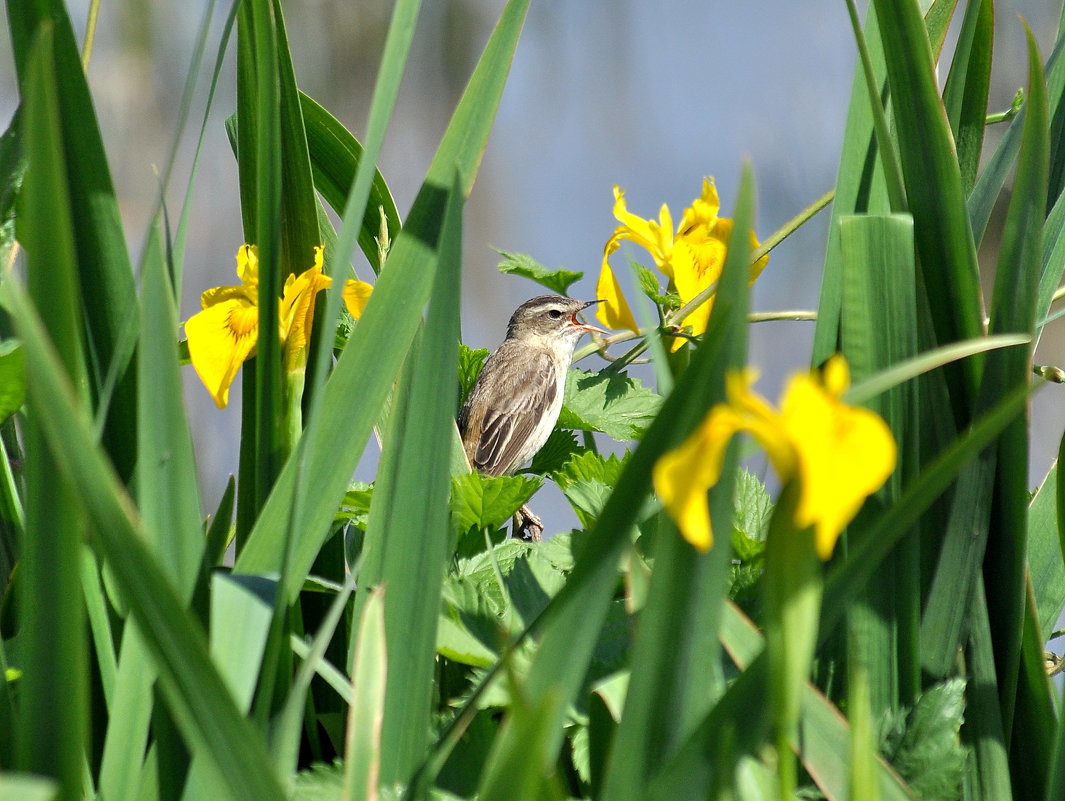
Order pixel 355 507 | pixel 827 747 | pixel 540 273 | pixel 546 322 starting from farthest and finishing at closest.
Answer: pixel 546 322, pixel 540 273, pixel 355 507, pixel 827 747

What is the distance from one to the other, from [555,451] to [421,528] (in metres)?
0.59

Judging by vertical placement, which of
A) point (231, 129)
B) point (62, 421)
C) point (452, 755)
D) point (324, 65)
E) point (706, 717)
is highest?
point (324, 65)

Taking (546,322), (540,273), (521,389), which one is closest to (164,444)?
(540,273)

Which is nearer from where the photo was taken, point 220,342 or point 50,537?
point 50,537

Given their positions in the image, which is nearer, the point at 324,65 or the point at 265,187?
the point at 265,187

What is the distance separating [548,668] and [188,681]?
0.44 ft

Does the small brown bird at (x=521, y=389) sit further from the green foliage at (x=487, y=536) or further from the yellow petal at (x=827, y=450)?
the yellow petal at (x=827, y=450)

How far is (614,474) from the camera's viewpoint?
2.60 ft

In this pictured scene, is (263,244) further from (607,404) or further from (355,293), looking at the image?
(607,404)

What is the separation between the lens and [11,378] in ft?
2.00

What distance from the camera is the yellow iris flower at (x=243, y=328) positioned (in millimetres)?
683

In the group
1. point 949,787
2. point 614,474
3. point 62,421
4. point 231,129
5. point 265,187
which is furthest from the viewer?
point 231,129

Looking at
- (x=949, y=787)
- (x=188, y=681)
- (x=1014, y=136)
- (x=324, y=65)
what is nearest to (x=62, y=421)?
(x=188, y=681)

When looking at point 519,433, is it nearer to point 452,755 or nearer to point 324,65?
point 324,65
